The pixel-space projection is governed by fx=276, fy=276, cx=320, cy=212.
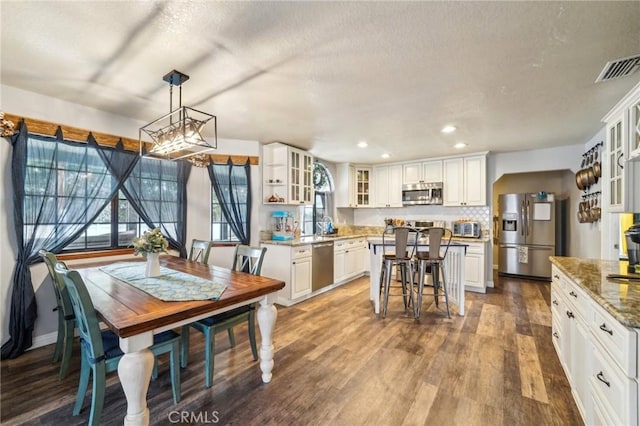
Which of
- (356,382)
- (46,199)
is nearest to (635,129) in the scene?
(356,382)

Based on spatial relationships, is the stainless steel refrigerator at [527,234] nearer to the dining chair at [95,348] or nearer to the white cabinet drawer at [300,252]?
the white cabinet drawer at [300,252]

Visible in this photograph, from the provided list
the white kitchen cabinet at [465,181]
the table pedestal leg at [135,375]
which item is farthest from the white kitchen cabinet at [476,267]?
the table pedestal leg at [135,375]

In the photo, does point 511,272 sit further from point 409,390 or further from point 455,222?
point 409,390

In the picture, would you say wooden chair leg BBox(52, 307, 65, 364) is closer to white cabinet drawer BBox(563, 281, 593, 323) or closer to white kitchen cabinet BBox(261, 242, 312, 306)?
white kitchen cabinet BBox(261, 242, 312, 306)

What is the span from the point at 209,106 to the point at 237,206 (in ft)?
5.44

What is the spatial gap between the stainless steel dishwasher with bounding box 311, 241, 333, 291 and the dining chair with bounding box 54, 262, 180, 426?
261 cm

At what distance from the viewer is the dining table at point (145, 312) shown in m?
1.45

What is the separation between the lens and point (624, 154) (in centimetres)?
225

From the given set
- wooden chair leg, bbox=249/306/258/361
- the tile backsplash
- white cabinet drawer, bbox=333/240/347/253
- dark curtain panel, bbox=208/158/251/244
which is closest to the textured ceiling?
dark curtain panel, bbox=208/158/251/244

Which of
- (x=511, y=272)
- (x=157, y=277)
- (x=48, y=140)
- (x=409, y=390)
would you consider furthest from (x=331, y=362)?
(x=511, y=272)

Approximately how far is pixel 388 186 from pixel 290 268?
3066mm

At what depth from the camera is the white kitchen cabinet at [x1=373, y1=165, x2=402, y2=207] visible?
5832 millimetres

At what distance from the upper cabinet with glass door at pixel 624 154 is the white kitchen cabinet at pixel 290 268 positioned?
11.2ft

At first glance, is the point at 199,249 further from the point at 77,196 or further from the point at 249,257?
the point at 77,196
